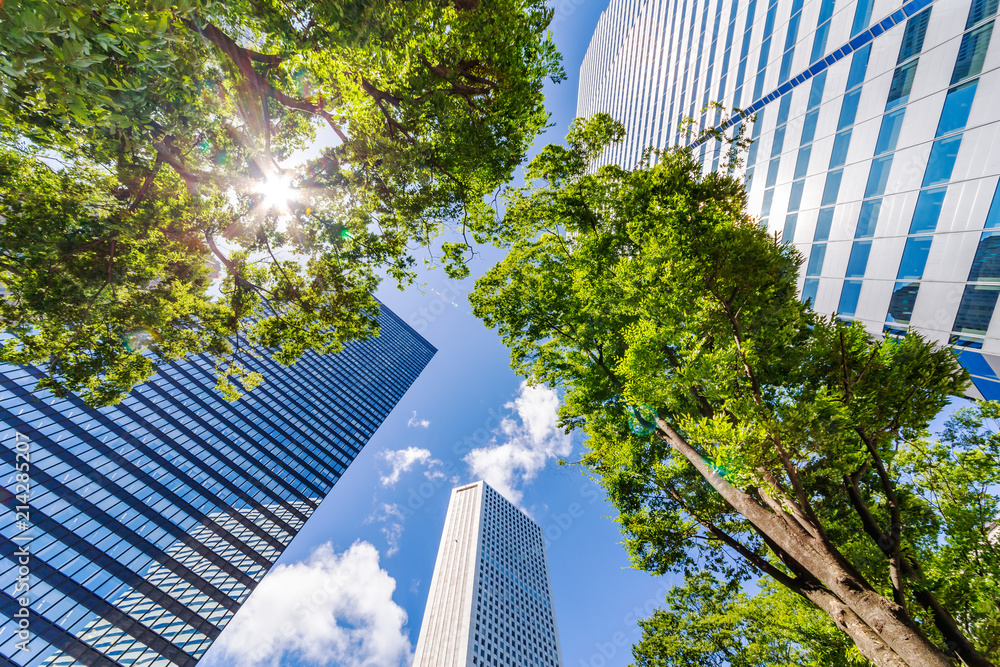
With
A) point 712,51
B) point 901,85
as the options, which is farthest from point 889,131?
point 712,51

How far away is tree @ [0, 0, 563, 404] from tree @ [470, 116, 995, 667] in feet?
10.2

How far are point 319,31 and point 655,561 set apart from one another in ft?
44.1

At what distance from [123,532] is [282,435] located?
60.4ft

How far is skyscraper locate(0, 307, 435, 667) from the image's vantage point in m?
25.8

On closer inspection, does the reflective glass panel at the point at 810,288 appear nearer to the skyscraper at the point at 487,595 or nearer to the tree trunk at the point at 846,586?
the tree trunk at the point at 846,586

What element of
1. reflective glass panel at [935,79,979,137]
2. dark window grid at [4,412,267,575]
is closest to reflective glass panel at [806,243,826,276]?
reflective glass panel at [935,79,979,137]

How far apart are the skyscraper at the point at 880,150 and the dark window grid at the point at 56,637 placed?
165ft

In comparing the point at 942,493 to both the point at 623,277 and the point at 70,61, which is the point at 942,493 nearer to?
the point at 623,277

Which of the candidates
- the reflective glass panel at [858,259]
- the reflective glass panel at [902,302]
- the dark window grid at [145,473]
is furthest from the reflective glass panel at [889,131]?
the dark window grid at [145,473]

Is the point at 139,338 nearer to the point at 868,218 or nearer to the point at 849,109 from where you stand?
the point at 868,218

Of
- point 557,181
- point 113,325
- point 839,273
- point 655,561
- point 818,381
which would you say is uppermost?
point 839,273

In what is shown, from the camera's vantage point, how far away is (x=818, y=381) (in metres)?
6.14

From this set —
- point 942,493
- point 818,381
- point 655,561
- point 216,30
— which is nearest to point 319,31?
point 216,30

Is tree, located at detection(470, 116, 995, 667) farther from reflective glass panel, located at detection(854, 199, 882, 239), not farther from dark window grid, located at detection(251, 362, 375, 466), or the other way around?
dark window grid, located at detection(251, 362, 375, 466)
